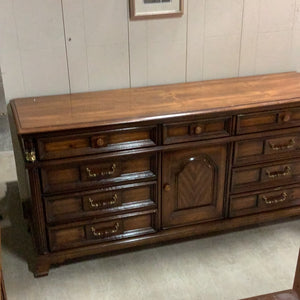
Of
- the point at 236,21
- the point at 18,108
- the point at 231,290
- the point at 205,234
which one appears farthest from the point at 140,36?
the point at 231,290

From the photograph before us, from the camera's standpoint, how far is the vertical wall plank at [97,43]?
2.13 m

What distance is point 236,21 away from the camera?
2.38m

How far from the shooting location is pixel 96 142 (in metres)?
1.89

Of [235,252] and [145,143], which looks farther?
[235,252]

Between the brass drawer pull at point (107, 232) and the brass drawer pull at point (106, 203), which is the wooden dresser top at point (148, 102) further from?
the brass drawer pull at point (107, 232)

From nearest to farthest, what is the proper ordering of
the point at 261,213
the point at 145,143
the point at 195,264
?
the point at 145,143 < the point at 195,264 < the point at 261,213

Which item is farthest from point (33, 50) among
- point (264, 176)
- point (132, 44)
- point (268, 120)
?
point (264, 176)

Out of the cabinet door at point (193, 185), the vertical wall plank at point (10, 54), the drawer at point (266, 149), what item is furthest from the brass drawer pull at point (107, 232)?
the vertical wall plank at point (10, 54)

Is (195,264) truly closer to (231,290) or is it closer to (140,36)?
(231,290)

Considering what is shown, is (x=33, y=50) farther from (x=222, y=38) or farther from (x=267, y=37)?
(x=267, y=37)

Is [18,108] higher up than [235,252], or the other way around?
[18,108]

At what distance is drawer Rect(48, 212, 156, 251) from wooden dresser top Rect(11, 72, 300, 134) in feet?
1.67

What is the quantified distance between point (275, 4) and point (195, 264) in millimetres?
1505

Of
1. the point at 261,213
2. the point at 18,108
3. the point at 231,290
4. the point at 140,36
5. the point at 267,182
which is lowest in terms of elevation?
the point at 231,290
